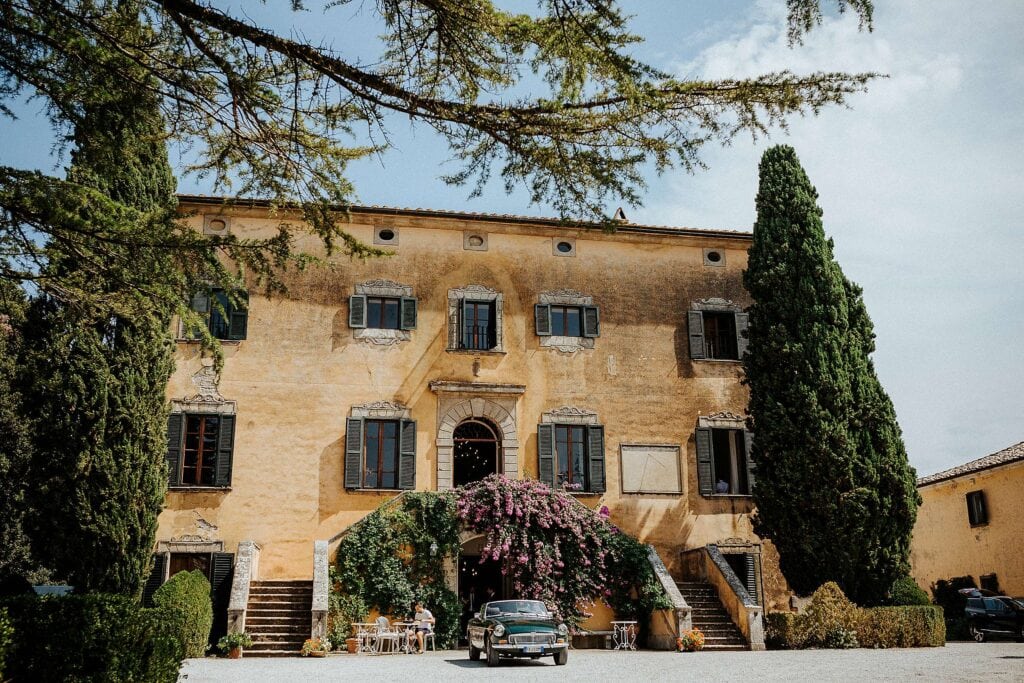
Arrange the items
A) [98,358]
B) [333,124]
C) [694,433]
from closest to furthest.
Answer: [333,124] < [98,358] < [694,433]

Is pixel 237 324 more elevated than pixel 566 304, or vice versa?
pixel 566 304

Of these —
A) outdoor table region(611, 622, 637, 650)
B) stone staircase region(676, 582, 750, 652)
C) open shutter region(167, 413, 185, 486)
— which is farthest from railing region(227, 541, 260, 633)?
stone staircase region(676, 582, 750, 652)

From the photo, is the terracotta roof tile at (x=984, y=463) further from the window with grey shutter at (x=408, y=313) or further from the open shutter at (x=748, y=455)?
the window with grey shutter at (x=408, y=313)

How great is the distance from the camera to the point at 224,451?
19.1 meters

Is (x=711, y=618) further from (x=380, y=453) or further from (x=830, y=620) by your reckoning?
(x=380, y=453)

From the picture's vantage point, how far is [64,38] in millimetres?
7289

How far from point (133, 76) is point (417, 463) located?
1346 cm

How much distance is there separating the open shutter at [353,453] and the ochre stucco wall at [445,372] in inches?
7.8

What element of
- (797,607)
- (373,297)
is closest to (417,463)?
(373,297)

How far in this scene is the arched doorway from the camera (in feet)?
69.5

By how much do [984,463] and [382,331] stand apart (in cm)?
1871

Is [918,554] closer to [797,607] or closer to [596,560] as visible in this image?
[797,607]

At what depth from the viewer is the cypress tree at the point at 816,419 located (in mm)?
17938

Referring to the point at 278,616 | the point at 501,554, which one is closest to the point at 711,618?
the point at 501,554
